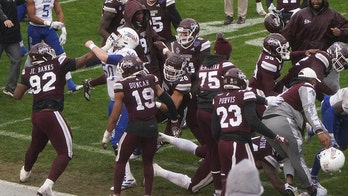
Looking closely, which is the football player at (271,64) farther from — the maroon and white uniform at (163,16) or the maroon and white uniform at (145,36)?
the maroon and white uniform at (163,16)

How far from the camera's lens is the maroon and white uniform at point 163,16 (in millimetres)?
12836

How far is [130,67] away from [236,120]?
50.3 inches

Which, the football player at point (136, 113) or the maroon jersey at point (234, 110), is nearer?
the maroon jersey at point (234, 110)

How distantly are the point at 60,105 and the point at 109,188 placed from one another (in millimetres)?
1071

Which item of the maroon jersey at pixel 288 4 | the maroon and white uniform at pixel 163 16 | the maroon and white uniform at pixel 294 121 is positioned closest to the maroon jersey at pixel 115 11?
the maroon and white uniform at pixel 163 16

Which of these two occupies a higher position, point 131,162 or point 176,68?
point 176,68

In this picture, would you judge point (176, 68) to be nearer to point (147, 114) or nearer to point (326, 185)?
point (147, 114)

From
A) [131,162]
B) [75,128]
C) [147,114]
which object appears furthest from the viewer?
[75,128]

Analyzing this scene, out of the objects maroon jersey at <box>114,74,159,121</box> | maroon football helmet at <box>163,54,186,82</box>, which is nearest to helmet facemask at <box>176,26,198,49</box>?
maroon football helmet at <box>163,54,186,82</box>

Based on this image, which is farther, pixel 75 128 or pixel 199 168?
pixel 75 128

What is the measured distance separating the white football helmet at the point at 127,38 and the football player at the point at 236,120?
1763 mm

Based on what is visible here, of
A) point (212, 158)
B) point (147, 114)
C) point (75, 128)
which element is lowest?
point (75, 128)

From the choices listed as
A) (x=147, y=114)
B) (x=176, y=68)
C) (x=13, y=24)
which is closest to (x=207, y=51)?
(x=176, y=68)

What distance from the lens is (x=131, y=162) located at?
11555mm
